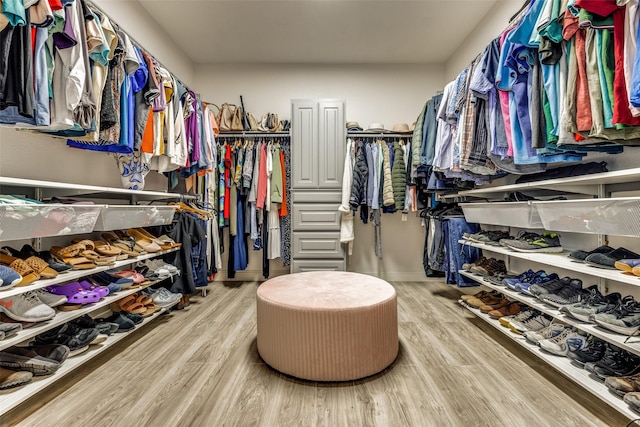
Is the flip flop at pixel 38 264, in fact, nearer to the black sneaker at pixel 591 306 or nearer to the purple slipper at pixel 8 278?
the purple slipper at pixel 8 278

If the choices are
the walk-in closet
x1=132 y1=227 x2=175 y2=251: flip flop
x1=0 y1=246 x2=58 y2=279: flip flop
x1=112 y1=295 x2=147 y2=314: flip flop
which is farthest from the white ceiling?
x1=112 y1=295 x2=147 y2=314: flip flop

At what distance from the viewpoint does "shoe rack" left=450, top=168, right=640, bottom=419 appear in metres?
1.22

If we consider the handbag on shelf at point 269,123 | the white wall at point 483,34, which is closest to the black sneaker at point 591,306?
the white wall at point 483,34

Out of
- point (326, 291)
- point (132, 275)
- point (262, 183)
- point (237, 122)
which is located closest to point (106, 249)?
point (132, 275)

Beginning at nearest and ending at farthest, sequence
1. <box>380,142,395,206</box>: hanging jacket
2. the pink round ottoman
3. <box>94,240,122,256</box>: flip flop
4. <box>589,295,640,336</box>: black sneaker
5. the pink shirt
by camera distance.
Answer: <box>589,295,640,336</box>: black sneaker < the pink round ottoman < <box>94,240,122,256</box>: flip flop < <box>380,142,395,206</box>: hanging jacket < the pink shirt

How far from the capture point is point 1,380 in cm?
134

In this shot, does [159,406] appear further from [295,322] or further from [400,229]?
[400,229]

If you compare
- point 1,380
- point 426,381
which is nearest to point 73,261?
point 1,380

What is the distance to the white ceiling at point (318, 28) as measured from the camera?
293cm

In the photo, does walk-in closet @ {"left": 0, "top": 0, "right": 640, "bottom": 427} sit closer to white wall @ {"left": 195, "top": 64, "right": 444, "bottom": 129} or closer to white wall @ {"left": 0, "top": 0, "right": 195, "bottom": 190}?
white wall @ {"left": 0, "top": 0, "right": 195, "bottom": 190}

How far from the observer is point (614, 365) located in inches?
53.6

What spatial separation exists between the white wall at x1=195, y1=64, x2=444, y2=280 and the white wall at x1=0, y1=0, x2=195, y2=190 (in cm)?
65

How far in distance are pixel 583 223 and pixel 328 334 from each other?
1300 millimetres

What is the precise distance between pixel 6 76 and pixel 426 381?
7.54ft
